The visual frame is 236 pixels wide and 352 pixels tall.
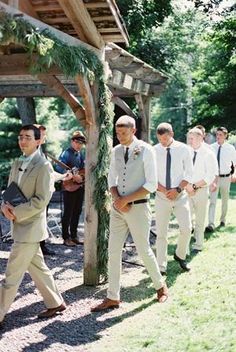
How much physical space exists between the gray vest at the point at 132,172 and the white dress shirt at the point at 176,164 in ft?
4.44

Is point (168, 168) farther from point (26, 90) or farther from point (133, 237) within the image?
point (26, 90)

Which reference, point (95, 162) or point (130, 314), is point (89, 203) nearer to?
point (95, 162)

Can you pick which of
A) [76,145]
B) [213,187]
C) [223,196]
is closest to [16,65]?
[76,145]

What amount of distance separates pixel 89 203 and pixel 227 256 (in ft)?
8.54

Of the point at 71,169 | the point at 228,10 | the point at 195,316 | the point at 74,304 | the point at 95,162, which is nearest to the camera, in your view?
the point at 195,316

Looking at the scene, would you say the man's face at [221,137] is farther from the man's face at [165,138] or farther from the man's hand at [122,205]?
the man's hand at [122,205]

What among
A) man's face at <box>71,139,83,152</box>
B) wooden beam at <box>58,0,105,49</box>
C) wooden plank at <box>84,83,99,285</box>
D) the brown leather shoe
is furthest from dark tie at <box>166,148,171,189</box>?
man's face at <box>71,139,83,152</box>

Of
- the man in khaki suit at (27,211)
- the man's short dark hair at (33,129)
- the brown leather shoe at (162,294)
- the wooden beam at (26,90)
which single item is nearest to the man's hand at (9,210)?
the man in khaki suit at (27,211)

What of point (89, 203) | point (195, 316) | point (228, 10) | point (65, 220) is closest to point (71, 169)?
point (65, 220)

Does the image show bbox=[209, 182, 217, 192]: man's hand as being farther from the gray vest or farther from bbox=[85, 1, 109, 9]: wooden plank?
bbox=[85, 1, 109, 9]: wooden plank

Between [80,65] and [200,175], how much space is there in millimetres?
3467

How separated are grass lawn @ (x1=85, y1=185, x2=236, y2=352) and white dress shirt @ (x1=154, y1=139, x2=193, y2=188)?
131cm

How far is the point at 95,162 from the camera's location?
6.89 m

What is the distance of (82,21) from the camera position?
647 cm
